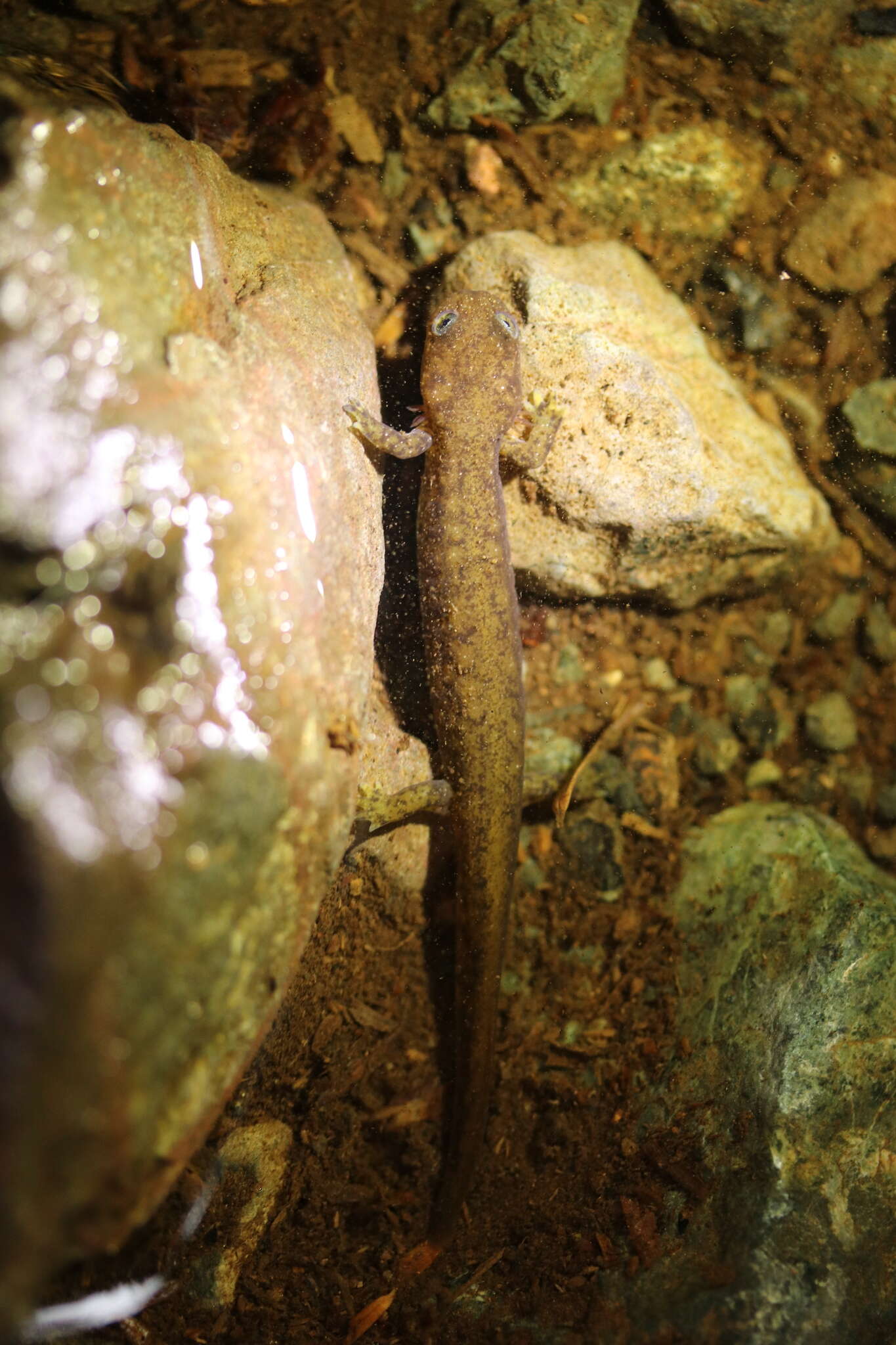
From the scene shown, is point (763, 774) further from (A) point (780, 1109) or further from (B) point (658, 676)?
(A) point (780, 1109)

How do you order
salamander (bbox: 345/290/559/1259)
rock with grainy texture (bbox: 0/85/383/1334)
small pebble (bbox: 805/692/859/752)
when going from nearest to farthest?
rock with grainy texture (bbox: 0/85/383/1334) → salamander (bbox: 345/290/559/1259) → small pebble (bbox: 805/692/859/752)

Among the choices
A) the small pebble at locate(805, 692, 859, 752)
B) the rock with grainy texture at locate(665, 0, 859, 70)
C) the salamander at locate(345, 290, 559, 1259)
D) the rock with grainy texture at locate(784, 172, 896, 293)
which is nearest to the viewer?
the salamander at locate(345, 290, 559, 1259)

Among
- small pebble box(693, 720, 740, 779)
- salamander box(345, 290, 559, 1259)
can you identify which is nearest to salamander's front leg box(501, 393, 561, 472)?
salamander box(345, 290, 559, 1259)

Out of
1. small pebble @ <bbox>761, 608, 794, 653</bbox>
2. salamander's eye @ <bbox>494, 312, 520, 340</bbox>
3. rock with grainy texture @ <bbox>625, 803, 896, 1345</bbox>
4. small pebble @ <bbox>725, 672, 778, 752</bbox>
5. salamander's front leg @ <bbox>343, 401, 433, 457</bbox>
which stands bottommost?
rock with grainy texture @ <bbox>625, 803, 896, 1345</bbox>

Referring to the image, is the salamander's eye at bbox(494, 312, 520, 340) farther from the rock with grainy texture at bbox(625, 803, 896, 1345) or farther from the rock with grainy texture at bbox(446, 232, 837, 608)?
the rock with grainy texture at bbox(625, 803, 896, 1345)

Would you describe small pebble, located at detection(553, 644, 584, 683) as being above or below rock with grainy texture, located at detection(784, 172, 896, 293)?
below

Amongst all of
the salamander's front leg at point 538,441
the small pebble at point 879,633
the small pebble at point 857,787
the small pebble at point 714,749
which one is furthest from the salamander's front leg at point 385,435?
the small pebble at point 857,787
